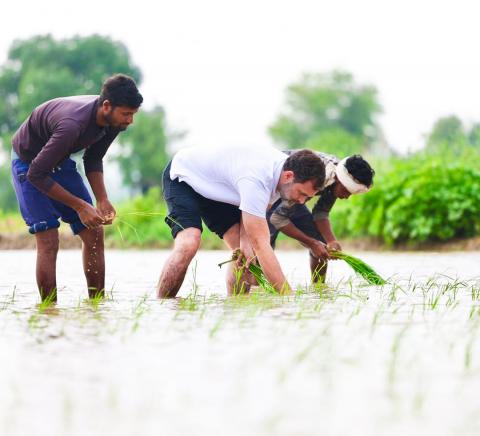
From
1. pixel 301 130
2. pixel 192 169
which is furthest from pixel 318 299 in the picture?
pixel 301 130

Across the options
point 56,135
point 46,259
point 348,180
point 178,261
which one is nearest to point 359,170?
point 348,180

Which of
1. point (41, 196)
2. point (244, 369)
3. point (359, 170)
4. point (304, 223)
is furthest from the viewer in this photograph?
point (304, 223)

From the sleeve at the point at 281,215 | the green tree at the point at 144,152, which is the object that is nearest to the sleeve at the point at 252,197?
the sleeve at the point at 281,215

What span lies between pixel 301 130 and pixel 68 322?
222ft

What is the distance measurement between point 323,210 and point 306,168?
6.01 feet

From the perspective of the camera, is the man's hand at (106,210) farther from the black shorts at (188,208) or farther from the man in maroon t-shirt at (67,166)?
the black shorts at (188,208)

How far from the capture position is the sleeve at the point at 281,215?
23.4 feet

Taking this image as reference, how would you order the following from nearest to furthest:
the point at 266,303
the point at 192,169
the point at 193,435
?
the point at 193,435 < the point at 266,303 < the point at 192,169

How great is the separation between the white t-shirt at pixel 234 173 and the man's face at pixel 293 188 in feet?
0.17

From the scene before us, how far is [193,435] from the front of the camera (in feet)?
7.85

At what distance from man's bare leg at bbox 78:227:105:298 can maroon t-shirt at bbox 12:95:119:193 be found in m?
0.67

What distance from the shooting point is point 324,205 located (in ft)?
24.3

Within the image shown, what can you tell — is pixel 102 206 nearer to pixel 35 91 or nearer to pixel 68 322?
pixel 68 322

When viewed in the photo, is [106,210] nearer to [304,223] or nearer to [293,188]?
[293,188]
